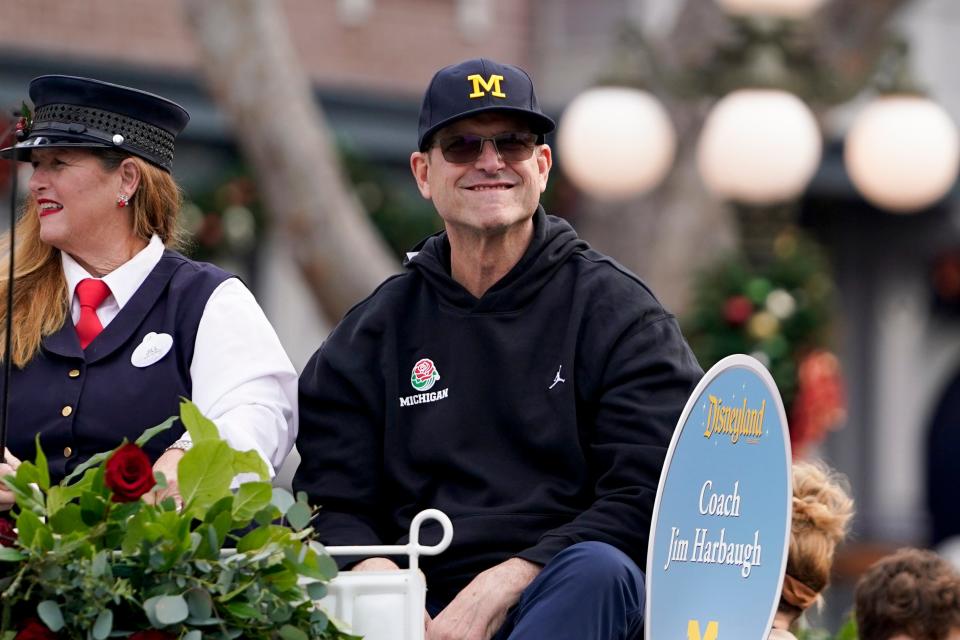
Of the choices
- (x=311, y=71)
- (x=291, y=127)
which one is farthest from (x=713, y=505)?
(x=311, y=71)

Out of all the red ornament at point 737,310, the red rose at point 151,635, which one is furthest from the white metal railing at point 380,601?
the red ornament at point 737,310

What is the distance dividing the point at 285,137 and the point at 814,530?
602 centimetres

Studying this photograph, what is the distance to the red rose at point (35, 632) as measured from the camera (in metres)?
3.27

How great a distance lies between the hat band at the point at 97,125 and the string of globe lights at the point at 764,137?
5.44 meters

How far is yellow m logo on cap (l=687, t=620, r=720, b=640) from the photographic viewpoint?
13.0ft

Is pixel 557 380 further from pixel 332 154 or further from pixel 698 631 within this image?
pixel 332 154

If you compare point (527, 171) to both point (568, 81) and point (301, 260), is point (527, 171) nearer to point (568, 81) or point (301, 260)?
point (301, 260)

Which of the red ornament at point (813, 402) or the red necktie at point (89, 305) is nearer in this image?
the red necktie at point (89, 305)

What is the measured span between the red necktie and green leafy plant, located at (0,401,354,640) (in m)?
0.95

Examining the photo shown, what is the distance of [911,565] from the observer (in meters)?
4.92

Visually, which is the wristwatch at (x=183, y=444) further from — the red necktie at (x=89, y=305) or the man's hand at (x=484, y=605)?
the man's hand at (x=484, y=605)

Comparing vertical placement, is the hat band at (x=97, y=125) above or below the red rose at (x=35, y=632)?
above

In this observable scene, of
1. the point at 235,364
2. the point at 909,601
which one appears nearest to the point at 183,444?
the point at 235,364

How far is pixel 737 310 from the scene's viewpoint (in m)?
9.62
